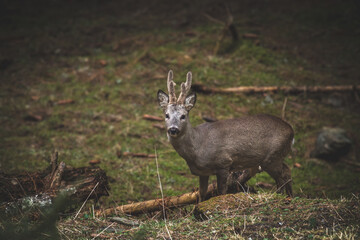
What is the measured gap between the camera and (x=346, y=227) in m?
3.56

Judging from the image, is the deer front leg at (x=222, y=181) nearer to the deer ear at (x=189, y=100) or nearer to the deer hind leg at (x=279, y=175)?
the deer hind leg at (x=279, y=175)

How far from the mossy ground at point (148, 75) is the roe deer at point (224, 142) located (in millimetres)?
989

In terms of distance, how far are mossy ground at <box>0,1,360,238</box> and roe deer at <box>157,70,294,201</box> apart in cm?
99

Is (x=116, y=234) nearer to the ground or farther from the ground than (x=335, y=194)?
farther from the ground

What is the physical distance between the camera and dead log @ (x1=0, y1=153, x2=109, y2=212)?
4.93 m

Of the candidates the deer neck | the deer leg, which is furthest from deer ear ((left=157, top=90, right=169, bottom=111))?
the deer leg

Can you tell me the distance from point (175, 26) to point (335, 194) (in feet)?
33.4

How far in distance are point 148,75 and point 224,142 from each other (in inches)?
251

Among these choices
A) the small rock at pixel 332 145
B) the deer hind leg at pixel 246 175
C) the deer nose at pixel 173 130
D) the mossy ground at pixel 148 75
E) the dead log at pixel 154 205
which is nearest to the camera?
the dead log at pixel 154 205

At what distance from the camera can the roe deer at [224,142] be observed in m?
5.74

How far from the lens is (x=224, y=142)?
6.05m

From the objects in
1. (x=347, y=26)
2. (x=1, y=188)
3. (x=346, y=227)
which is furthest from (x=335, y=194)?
(x=347, y=26)

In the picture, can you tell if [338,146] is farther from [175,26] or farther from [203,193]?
[175,26]

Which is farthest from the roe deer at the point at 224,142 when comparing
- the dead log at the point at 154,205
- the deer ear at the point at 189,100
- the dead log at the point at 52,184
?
the dead log at the point at 52,184
